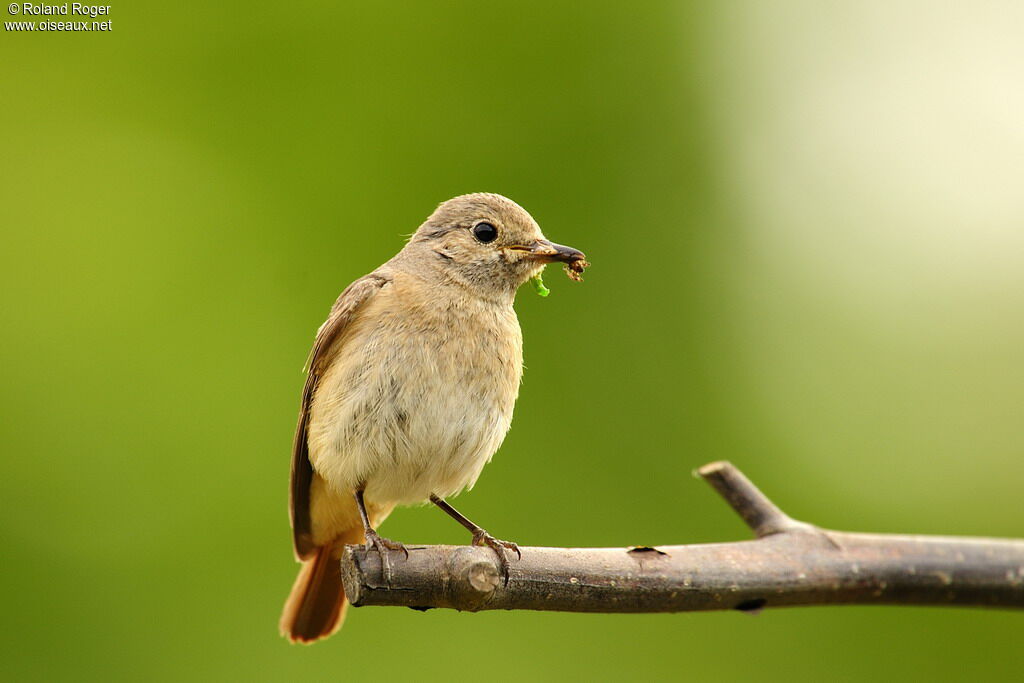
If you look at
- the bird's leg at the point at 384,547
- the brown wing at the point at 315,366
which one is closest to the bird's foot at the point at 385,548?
the bird's leg at the point at 384,547

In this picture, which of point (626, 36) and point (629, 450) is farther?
point (626, 36)

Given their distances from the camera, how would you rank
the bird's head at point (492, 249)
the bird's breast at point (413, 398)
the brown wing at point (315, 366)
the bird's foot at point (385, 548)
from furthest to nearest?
the bird's head at point (492, 249), the brown wing at point (315, 366), the bird's breast at point (413, 398), the bird's foot at point (385, 548)

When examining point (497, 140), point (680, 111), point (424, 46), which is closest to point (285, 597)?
point (497, 140)

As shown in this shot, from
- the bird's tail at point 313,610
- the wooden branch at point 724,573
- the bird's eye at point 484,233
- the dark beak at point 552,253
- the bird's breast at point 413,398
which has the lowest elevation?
the bird's tail at point 313,610

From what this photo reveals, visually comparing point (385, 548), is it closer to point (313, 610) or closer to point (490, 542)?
point (490, 542)

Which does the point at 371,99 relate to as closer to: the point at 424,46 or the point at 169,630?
the point at 424,46

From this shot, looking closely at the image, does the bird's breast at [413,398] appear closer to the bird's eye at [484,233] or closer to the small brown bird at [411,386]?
the small brown bird at [411,386]

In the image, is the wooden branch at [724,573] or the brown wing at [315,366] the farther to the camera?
the brown wing at [315,366]

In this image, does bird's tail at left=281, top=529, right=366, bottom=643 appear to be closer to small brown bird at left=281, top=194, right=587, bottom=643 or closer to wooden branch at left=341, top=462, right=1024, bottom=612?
small brown bird at left=281, top=194, right=587, bottom=643
